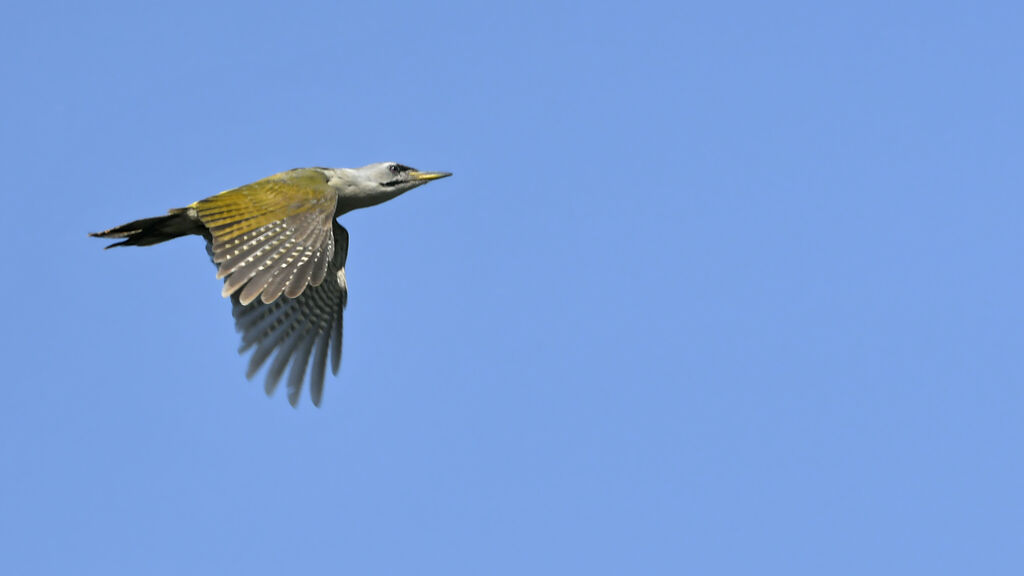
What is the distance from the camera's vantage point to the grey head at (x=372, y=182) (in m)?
14.5

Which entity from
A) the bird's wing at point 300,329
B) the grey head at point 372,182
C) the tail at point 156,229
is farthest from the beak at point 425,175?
the tail at point 156,229

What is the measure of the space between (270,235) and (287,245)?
210mm

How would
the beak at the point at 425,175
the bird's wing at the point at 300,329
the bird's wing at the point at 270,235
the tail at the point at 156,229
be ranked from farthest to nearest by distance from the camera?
the bird's wing at the point at 300,329 < the beak at the point at 425,175 < the tail at the point at 156,229 < the bird's wing at the point at 270,235

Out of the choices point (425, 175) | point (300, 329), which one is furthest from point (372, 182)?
point (300, 329)

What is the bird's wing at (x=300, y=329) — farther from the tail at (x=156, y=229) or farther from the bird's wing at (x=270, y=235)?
the bird's wing at (x=270, y=235)

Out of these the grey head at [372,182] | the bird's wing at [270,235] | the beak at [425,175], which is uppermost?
the beak at [425,175]

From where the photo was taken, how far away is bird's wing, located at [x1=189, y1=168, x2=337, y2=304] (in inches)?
476

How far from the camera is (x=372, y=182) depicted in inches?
577

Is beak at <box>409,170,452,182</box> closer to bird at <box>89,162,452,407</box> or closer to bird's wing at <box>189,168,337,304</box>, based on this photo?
bird at <box>89,162,452,407</box>

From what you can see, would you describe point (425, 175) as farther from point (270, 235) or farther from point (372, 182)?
point (270, 235)

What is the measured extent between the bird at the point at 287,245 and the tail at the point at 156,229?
1 centimetres

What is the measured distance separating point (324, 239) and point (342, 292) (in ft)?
11.0

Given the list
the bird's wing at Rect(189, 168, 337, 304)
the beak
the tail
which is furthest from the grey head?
the tail

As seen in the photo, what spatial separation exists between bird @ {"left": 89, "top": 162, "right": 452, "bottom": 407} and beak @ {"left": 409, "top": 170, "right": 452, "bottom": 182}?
13mm
